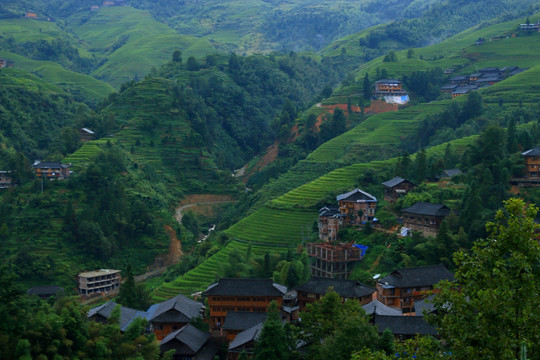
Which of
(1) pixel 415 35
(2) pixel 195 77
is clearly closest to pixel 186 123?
(2) pixel 195 77

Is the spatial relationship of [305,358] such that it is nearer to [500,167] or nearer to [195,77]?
[500,167]

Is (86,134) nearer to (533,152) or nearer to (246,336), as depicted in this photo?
(533,152)

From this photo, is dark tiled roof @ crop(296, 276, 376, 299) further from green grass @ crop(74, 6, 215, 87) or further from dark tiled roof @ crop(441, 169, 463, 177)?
green grass @ crop(74, 6, 215, 87)

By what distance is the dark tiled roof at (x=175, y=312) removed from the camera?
44938 mm

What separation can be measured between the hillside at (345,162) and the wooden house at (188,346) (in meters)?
14.8

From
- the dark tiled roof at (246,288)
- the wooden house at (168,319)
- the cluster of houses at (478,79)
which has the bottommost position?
the wooden house at (168,319)

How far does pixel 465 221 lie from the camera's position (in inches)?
1858

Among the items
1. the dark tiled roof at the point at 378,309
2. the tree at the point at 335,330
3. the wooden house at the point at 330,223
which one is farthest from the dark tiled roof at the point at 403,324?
the wooden house at the point at 330,223

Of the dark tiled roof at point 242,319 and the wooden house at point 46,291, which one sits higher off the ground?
the dark tiled roof at point 242,319

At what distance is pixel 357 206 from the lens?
57875 mm

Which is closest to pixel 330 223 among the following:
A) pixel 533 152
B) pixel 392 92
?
pixel 533 152

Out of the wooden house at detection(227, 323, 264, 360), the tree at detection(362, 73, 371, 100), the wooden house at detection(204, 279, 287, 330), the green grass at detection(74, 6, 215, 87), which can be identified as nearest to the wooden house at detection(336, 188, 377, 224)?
the wooden house at detection(204, 279, 287, 330)

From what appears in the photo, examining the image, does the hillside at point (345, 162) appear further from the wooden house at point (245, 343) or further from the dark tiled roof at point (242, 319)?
the wooden house at point (245, 343)

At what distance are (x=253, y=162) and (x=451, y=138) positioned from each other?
4225 cm
